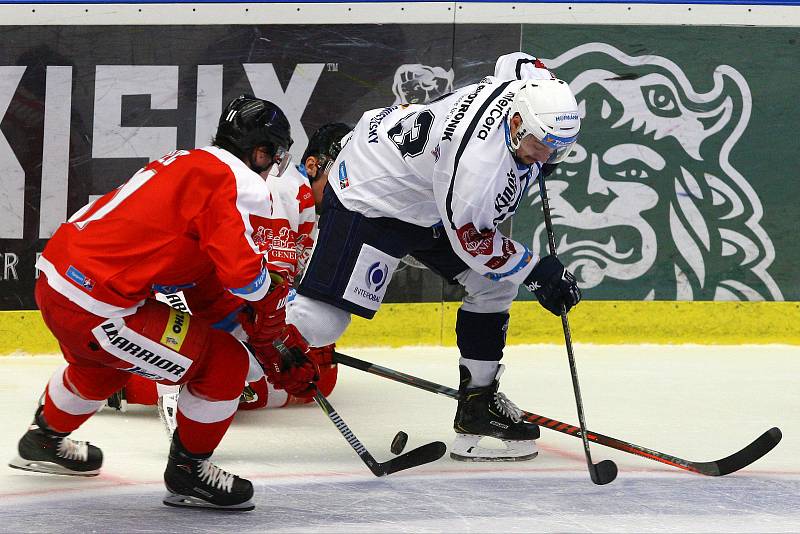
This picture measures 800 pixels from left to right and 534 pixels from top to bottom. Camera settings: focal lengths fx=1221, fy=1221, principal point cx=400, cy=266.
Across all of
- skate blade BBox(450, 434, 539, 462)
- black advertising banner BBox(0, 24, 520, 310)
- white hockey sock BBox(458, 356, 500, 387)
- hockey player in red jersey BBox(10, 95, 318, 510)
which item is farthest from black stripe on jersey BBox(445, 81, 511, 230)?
black advertising banner BBox(0, 24, 520, 310)

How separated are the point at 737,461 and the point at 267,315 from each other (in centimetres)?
124

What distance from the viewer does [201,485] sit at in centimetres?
263

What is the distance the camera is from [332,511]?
2648 millimetres

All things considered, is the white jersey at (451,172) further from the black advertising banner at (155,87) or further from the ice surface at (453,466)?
the black advertising banner at (155,87)

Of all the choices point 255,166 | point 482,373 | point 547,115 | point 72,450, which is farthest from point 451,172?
point 72,450

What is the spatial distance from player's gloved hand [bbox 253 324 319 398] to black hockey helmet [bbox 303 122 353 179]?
1042 mm

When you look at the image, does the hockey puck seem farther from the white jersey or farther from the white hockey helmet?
the white hockey helmet

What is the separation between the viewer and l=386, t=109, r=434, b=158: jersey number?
317 centimetres

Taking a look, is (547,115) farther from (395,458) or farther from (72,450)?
(72,450)

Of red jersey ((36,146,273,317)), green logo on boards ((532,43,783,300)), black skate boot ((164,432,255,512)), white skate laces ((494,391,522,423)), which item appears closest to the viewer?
red jersey ((36,146,273,317))

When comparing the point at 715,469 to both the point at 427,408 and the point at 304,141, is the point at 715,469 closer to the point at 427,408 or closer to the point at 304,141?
the point at 427,408

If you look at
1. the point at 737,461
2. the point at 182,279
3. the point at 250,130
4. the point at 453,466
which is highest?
the point at 250,130

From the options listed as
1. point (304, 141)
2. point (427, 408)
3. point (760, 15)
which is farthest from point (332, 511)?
point (760, 15)

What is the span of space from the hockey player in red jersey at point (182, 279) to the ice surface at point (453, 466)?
20cm
